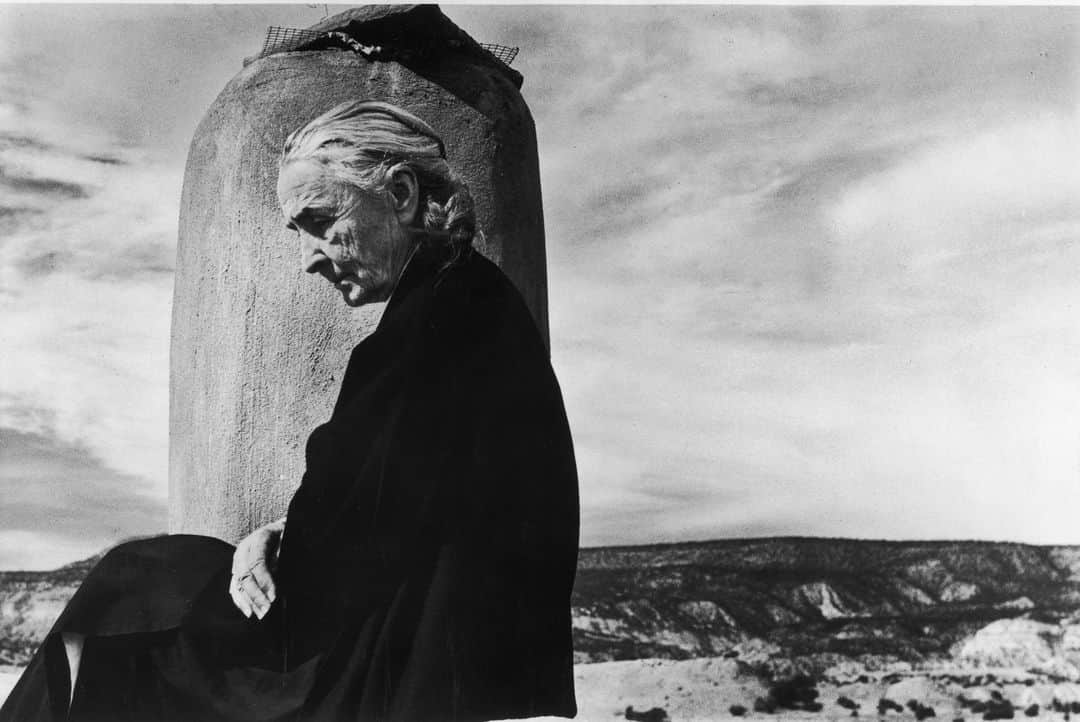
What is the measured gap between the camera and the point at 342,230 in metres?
5.27

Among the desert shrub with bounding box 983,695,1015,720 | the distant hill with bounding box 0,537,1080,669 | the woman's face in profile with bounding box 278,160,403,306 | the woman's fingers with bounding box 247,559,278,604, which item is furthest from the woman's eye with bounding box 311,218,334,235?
the desert shrub with bounding box 983,695,1015,720

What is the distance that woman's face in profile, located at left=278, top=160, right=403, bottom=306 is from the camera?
526 cm

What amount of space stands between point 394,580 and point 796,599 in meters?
1.66

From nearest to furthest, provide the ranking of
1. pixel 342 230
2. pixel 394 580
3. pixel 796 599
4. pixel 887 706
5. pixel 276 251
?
pixel 394 580 < pixel 342 230 < pixel 276 251 < pixel 887 706 < pixel 796 599

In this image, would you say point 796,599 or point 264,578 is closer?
point 264,578

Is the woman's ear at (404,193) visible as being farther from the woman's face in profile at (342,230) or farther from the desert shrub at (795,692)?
the desert shrub at (795,692)

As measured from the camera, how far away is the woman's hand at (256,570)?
511 cm

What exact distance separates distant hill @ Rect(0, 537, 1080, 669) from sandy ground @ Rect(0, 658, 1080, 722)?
0.19 ft

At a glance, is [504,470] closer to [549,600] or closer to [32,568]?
[549,600]

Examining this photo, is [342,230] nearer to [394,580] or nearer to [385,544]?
[385,544]

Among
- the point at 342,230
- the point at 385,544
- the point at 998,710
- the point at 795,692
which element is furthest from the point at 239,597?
the point at 998,710

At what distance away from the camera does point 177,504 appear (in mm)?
5531

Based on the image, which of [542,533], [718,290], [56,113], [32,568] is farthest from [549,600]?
[56,113]

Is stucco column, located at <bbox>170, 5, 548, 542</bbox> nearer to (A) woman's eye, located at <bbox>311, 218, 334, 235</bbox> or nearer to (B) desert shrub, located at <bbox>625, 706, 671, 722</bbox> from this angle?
(A) woman's eye, located at <bbox>311, 218, 334, 235</bbox>
